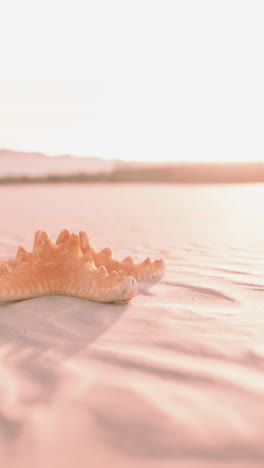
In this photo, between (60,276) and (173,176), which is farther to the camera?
(173,176)

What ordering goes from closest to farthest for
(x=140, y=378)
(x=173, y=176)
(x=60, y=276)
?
(x=140, y=378), (x=60, y=276), (x=173, y=176)

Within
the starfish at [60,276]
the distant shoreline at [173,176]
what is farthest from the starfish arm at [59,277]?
the distant shoreline at [173,176]

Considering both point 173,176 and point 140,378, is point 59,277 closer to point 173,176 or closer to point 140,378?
point 140,378

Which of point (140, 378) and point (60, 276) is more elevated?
point (60, 276)

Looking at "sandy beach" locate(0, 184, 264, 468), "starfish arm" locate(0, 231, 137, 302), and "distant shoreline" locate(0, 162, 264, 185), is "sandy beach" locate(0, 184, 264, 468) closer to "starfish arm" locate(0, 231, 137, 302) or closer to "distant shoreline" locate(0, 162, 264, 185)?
"starfish arm" locate(0, 231, 137, 302)

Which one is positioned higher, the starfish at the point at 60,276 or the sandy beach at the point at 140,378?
the starfish at the point at 60,276

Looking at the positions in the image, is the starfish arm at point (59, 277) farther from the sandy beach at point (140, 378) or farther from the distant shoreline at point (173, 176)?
the distant shoreline at point (173, 176)

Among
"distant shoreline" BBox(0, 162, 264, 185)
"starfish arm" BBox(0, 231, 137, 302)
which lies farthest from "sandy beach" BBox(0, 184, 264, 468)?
"distant shoreline" BBox(0, 162, 264, 185)

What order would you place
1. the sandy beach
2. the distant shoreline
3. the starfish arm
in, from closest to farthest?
the sandy beach < the starfish arm < the distant shoreline

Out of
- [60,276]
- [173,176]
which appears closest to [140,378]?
[60,276]
